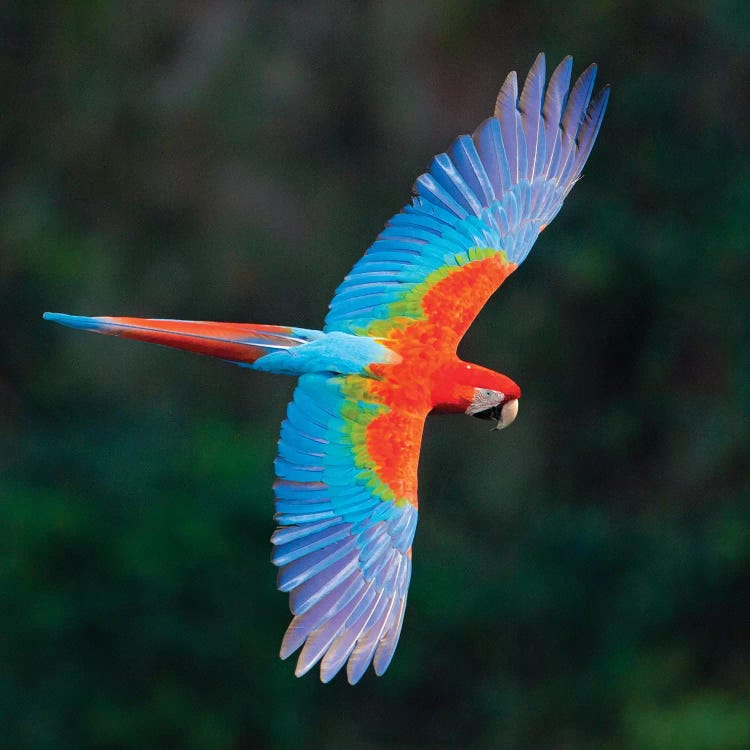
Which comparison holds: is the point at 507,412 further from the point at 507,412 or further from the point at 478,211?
the point at 478,211

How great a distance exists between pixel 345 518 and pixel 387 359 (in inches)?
20.6

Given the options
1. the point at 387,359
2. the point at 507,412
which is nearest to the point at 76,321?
the point at 387,359

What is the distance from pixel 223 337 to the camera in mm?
Answer: 5008

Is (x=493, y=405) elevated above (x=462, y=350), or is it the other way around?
(x=462, y=350)

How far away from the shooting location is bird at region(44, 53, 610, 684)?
468cm

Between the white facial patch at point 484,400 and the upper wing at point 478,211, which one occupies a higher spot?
the upper wing at point 478,211

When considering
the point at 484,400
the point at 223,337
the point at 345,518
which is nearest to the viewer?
the point at 345,518

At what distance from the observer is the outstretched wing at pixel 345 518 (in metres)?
4.60

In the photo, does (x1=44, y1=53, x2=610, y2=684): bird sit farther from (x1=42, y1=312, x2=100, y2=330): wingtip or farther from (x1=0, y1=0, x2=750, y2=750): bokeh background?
(x1=0, y1=0, x2=750, y2=750): bokeh background

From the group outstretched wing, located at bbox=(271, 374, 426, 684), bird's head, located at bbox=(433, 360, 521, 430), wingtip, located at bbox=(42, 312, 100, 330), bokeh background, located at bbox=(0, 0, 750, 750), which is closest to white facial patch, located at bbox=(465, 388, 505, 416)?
bird's head, located at bbox=(433, 360, 521, 430)

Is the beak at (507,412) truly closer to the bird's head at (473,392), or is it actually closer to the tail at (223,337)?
the bird's head at (473,392)

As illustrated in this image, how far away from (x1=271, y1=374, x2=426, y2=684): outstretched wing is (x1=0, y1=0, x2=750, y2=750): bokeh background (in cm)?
407

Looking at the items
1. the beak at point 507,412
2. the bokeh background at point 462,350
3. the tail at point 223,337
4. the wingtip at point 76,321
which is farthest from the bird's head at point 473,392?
the bokeh background at point 462,350

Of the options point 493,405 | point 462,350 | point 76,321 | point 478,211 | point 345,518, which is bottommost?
point 345,518
